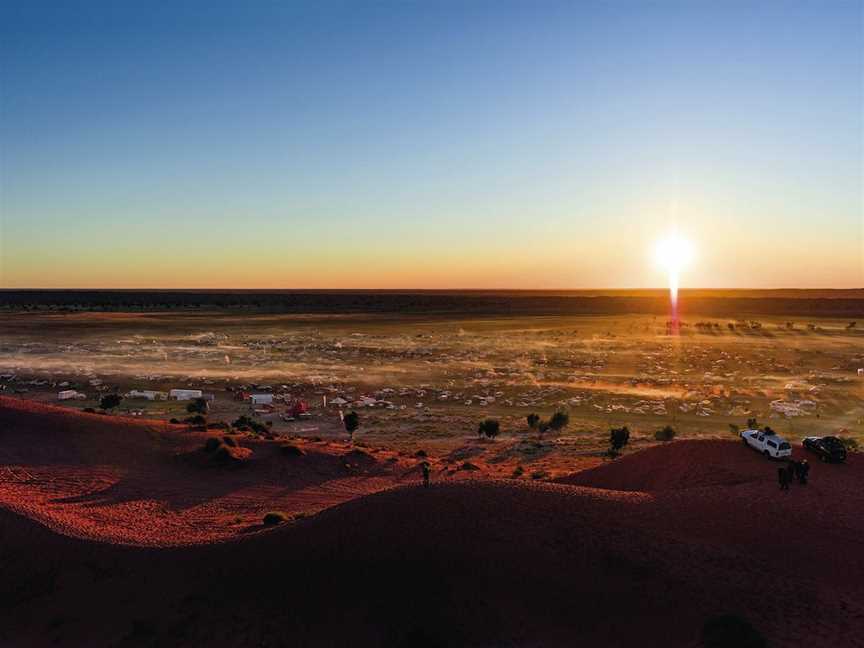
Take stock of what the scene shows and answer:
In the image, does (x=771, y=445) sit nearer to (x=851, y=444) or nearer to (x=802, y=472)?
(x=802, y=472)

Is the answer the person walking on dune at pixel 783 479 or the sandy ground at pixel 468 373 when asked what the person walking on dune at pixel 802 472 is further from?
the sandy ground at pixel 468 373

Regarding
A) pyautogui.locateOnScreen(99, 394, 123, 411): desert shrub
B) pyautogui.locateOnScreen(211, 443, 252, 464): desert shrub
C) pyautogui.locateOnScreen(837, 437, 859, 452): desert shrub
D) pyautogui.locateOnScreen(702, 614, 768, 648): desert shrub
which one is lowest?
pyautogui.locateOnScreen(837, 437, 859, 452): desert shrub

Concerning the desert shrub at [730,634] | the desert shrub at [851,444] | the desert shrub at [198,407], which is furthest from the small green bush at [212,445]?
the desert shrub at [851,444]

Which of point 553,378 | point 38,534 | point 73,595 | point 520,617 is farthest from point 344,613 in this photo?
point 553,378

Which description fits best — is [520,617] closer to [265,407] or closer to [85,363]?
[265,407]

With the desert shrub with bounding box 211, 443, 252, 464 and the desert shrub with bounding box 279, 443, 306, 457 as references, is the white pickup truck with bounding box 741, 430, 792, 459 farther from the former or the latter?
the desert shrub with bounding box 211, 443, 252, 464

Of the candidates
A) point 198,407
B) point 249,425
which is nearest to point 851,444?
point 249,425

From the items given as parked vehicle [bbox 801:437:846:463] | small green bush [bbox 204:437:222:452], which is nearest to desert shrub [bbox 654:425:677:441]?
parked vehicle [bbox 801:437:846:463]

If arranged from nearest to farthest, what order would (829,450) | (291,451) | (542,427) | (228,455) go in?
(829,450) → (228,455) → (291,451) → (542,427)
